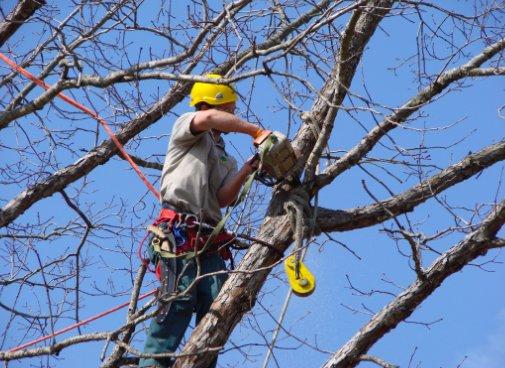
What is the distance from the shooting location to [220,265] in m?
4.88

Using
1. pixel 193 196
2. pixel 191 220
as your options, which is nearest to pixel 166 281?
pixel 191 220

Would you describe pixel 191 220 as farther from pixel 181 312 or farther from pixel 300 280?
pixel 300 280

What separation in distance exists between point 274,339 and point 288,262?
2.00 ft

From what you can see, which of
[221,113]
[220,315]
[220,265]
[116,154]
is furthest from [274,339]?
[116,154]

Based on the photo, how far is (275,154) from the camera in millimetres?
4730

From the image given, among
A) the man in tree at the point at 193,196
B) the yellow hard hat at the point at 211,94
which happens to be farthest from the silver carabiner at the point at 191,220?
the yellow hard hat at the point at 211,94

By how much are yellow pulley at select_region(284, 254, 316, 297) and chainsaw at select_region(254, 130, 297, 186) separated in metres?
0.49

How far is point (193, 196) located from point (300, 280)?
71 cm

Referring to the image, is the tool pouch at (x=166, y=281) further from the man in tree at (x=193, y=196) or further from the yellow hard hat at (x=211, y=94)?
the yellow hard hat at (x=211, y=94)

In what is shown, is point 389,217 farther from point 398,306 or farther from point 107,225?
point 107,225

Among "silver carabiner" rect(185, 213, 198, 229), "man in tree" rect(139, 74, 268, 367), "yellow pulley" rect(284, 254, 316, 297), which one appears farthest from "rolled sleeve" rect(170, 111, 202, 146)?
"yellow pulley" rect(284, 254, 316, 297)

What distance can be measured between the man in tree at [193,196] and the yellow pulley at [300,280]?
15.6 inches

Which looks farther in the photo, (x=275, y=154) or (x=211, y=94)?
(x=211, y=94)

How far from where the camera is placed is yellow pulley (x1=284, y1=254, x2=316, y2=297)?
4.58 meters
